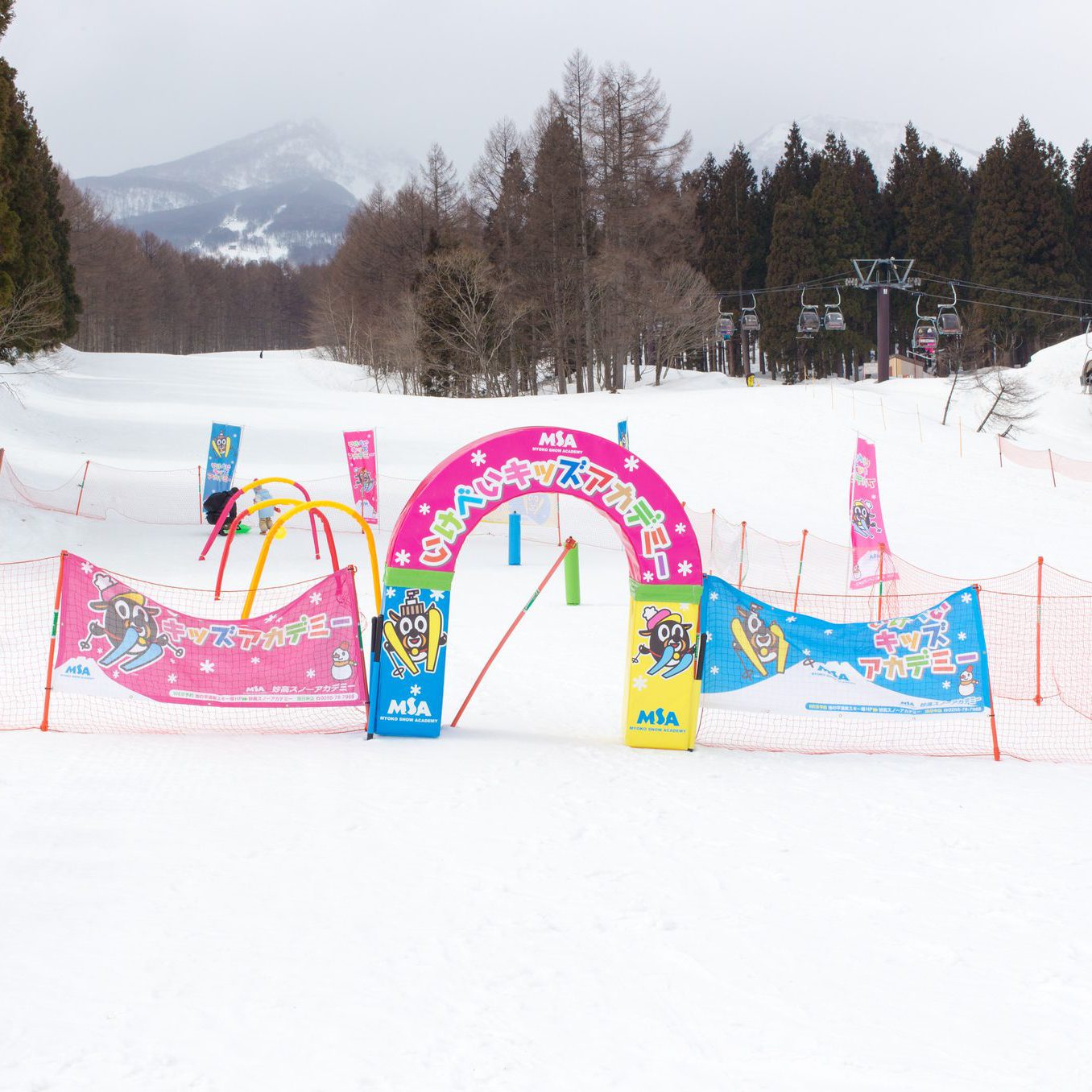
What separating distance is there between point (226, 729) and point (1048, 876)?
229 inches

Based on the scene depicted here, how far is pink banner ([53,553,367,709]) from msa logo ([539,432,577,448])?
6.08 ft

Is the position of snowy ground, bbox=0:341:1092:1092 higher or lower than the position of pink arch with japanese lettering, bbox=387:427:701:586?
lower

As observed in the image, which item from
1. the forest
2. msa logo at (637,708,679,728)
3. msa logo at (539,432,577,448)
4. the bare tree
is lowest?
msa logo at (637,708,679,728)

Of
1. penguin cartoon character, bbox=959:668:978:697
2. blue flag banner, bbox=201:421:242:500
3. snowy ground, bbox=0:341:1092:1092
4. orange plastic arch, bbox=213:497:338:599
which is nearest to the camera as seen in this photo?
snowy ground, bbox=0:341:1092:1092

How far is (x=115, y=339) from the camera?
82.6 m

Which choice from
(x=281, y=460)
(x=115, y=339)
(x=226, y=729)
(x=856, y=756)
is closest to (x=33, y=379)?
(x=281, y=460)

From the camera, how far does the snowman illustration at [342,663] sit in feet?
27.0

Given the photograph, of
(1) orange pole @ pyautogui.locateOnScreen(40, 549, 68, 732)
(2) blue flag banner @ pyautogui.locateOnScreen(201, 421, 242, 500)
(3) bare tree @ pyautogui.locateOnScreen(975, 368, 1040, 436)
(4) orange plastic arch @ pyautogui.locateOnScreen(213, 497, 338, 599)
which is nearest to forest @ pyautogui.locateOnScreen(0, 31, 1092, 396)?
(3) bare tree @ pyautogui.locateOnScreen(975, 368, 1040, 436)

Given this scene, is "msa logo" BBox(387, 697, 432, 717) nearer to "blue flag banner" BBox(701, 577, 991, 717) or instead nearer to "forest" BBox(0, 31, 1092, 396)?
"blue flag banner" BBox(701, 577, 991, 717)

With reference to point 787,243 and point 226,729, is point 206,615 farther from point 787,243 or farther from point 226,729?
point 787,243

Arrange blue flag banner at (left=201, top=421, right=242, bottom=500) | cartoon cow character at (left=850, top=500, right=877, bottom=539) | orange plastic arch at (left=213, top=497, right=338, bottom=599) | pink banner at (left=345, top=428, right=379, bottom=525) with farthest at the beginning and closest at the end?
pink banner at (left=345, top=428, right=379, bottom=525), blue flag banner at (left=201, top=421, right=242, bottom=500), cartoon cow character at (left=850, top=500, right=877, bottom=539), orange plastic arch at (left=213, top=497, right=338, bottom=599)

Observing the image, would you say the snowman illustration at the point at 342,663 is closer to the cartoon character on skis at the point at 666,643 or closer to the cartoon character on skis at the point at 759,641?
the cartoon character on skis at the point at 666,643

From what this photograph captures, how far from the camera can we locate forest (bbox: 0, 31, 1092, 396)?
1727 inches

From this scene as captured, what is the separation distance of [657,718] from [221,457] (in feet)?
45.3
